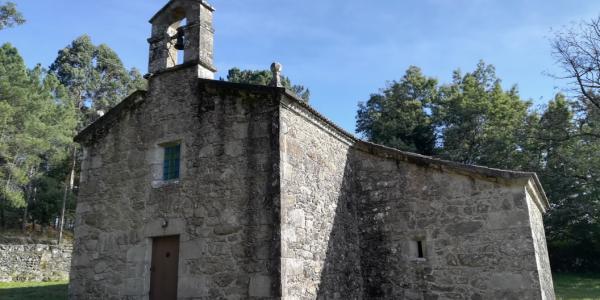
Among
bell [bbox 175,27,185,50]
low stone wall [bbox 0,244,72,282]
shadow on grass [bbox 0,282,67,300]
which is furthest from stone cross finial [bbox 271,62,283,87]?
low stone wall [bbox 0,244,72,282]

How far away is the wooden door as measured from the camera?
29.9ft

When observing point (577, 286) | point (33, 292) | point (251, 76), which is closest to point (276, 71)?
point (33, 292)

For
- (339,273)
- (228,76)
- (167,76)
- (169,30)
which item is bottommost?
(339,273)

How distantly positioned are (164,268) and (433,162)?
231 inches

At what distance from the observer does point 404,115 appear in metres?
28.8

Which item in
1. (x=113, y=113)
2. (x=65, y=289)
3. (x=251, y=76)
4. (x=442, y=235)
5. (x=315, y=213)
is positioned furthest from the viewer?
(x=251, y=76)

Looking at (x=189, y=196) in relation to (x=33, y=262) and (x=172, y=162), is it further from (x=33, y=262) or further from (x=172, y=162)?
(x=33, y=262)

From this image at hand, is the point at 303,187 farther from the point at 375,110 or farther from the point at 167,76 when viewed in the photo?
the point at 375,110

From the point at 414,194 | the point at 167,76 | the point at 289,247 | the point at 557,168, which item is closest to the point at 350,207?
the point at 414,194

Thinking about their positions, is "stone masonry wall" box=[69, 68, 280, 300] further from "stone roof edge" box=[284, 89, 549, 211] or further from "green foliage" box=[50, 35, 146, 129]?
"green foliage" box=[50, 35, 146, 129]

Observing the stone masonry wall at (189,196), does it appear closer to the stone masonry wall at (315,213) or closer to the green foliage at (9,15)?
the stone masonry wall at (315,213)

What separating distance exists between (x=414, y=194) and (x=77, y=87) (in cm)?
3591

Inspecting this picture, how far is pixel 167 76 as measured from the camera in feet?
33.9

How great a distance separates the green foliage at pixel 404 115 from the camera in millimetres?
27672
